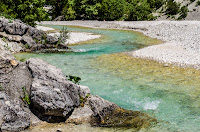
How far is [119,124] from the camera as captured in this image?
27.7 ft

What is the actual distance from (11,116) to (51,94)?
145 centimetres

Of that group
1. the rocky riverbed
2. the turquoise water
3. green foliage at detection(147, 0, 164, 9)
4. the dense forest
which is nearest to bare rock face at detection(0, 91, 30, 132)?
the rocky riverbed

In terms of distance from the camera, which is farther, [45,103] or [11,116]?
[45,103]

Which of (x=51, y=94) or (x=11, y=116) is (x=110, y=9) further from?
(x=11, y=116)

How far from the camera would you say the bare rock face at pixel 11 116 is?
7457 mm

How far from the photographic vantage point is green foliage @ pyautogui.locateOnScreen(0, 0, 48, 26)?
93.4 feet

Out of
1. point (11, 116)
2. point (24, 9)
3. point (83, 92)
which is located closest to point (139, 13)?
point (24, 9)

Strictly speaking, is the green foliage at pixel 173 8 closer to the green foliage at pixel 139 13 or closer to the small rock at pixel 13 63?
the green foliage at pixel 139 13

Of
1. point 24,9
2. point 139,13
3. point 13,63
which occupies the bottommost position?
point 13,63

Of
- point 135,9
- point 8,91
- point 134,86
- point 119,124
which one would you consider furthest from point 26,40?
point 135,9

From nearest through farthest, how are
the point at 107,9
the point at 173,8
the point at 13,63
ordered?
the point at 13,63
the point at 107,9
the point at 173,8

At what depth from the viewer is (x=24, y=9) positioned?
1154 inches

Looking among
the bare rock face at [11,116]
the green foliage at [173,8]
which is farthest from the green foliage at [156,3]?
the bare rock face at [11,116]

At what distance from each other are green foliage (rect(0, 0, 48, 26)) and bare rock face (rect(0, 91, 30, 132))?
22.7m
